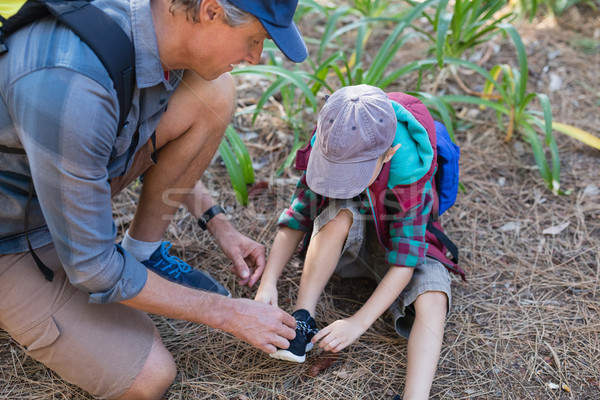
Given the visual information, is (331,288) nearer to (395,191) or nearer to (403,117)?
(395,191)

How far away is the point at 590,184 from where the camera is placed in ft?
7.02

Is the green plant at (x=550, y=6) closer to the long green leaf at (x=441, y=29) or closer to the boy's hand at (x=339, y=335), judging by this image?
the long green leaf at (x=441, y=29)

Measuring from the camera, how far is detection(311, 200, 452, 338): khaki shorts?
1.51 metres

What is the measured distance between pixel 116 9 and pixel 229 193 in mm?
1032

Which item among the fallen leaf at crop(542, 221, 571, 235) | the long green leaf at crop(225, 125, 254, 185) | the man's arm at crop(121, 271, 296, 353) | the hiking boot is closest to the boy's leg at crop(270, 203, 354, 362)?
the hiking boot

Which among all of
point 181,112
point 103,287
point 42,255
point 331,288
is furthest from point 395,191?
point 42,255

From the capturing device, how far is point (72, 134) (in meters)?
1.05

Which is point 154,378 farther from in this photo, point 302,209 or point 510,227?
point 510,227

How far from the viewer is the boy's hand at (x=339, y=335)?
56.6 inches

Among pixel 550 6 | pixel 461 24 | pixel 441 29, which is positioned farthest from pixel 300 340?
pixel 550 6

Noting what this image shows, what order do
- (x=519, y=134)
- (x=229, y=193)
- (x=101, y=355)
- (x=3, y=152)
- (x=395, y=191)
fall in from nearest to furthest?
(x=3, y=152), (x=101, y=355), (x=395, y=191), (x=229, y=193), (x=519, y=134)

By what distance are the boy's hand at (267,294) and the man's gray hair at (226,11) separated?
0.77m

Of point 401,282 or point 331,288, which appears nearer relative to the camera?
point 401,282

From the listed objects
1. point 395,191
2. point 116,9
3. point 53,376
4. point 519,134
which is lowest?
point 53,376
